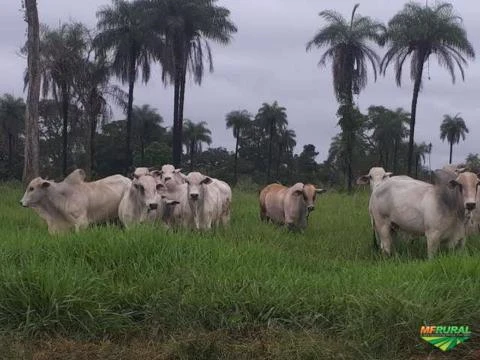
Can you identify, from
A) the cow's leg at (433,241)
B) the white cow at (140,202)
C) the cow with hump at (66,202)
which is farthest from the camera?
the cow with hump at (66,202)

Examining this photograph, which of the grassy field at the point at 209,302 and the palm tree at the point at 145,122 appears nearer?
the grassy field at the point at 209,302

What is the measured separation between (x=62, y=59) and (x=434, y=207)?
26603 mm

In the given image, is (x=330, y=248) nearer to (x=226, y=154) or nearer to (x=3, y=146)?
(x=3, y=146)

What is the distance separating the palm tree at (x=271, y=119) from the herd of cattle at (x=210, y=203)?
5083cm

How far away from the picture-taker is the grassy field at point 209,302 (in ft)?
17.3

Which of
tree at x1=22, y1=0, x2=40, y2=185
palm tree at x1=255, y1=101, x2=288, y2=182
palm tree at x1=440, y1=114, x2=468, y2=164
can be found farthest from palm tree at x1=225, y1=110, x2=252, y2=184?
tree at x1=22, y1=0, x2=40, y2=185

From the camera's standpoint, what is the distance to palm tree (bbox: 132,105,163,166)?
5828cm

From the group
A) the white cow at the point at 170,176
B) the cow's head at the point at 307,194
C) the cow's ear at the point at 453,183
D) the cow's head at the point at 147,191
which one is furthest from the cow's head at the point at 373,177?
the cow's head at the point at 147,191

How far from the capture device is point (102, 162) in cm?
5131

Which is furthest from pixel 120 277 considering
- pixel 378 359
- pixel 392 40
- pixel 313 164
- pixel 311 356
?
pixel 313 164

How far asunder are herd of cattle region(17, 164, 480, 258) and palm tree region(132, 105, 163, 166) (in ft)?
149

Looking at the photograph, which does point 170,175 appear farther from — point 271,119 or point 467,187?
point 271,119

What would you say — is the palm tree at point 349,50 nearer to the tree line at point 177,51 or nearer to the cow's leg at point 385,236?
the tree line at point 177,51

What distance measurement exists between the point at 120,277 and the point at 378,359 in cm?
291
